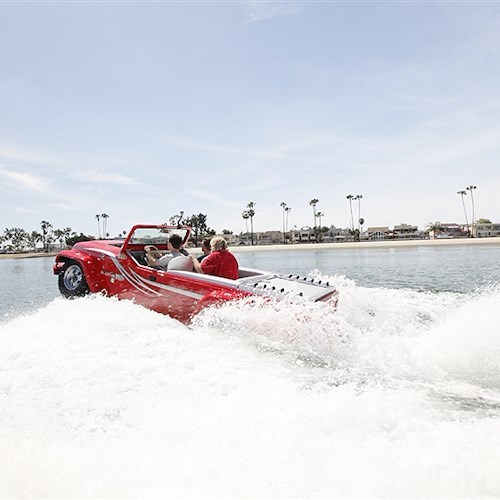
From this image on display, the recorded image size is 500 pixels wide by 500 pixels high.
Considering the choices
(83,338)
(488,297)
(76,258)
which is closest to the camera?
(83,338)

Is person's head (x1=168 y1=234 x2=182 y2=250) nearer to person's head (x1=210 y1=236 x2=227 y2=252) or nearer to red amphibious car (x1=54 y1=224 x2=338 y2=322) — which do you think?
red amphibious car (x1=54 y1=224 x2=338 y2=322)

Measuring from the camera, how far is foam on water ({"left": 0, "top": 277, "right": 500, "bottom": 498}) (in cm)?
219

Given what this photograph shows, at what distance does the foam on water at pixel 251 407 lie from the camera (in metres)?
2.19

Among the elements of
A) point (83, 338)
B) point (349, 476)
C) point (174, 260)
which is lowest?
point (349, 476)

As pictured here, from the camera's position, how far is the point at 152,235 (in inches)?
306

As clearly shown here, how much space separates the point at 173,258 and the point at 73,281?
2.43 m

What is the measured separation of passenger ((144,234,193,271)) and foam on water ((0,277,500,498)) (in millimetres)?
1084

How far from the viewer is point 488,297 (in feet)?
19.9

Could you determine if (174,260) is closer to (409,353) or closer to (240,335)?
(240,335)

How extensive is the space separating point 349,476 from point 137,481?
1239 millimetres

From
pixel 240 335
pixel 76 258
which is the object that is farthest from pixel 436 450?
pixel 76 258

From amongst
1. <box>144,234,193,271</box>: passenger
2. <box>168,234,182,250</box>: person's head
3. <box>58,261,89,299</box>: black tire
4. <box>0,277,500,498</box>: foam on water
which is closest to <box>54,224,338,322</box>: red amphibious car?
<box>58,261,89,299</box>: black tire

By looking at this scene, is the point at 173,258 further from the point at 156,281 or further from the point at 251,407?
the point at 251,407

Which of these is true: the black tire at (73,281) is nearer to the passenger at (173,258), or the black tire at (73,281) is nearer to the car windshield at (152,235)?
the car windshield at (152,235)
